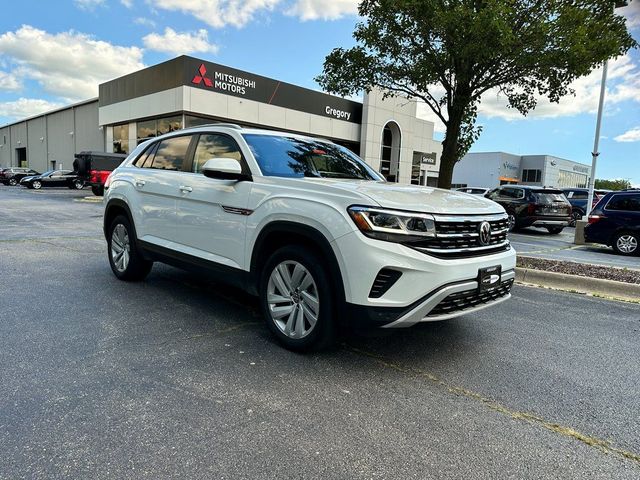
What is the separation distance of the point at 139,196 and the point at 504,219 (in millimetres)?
3978

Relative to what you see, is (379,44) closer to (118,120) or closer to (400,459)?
(400,459)

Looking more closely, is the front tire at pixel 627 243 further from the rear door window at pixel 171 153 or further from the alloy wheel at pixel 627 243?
the rear door window at pixel 171 153

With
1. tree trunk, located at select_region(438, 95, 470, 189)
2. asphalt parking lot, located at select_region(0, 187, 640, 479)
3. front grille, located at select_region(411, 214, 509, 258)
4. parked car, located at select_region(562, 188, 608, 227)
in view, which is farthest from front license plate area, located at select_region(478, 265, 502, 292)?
parked car, located at select_region(562, 188, 608, 227)

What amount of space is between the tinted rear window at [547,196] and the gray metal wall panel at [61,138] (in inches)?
1488

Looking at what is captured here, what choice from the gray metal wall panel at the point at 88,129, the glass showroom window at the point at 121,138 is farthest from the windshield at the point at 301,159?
the gray metal wall panel at the point at 88,129

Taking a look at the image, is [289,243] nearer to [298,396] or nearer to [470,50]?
[298,396]

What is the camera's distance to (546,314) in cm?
505

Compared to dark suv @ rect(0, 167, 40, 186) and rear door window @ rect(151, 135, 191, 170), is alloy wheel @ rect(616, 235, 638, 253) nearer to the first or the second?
rear door window @ rect(151, 135, 191, 170)

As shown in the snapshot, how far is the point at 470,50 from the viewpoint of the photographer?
698 centimetres

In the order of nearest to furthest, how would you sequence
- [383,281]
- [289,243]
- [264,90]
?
1. [383,281]
2. [289,243]
3. [264,90]

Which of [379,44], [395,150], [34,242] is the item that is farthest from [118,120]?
[379,44]

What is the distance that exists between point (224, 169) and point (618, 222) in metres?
11.0

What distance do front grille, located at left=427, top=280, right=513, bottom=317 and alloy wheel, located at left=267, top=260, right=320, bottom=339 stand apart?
884mm

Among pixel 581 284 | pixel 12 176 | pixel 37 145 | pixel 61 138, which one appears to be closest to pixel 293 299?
pixel 581 284
